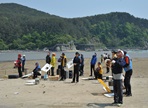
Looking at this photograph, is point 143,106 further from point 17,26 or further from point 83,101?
point 17,26

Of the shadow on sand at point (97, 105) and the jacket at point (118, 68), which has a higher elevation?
the jacket at point (118, 68)

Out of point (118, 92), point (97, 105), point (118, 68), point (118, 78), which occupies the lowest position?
point (97, 105)

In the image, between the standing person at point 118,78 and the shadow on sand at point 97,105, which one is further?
the standing person at point 118,78

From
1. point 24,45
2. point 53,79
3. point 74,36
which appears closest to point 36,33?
point 24,45

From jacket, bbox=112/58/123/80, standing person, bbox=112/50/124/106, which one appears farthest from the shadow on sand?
jacket, bbox=112/58/123/80

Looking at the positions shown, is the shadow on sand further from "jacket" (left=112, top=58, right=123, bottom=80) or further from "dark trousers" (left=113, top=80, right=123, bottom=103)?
"jacket" (left=112, top=58, right=123, bottom=80)

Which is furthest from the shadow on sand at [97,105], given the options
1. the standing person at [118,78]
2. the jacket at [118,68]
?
the jacket at [118,68]

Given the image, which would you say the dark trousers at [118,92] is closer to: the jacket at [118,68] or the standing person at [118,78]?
the standing person at [118,78]

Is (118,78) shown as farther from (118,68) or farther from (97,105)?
(97,105)

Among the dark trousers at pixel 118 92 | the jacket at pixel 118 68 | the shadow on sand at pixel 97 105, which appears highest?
the jacket at pixel 118 68

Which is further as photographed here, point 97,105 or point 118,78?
point 118,78

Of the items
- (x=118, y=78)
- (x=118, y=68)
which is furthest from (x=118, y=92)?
(x=118, y=68)

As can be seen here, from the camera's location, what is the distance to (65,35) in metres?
175

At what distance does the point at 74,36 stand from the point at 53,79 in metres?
171
